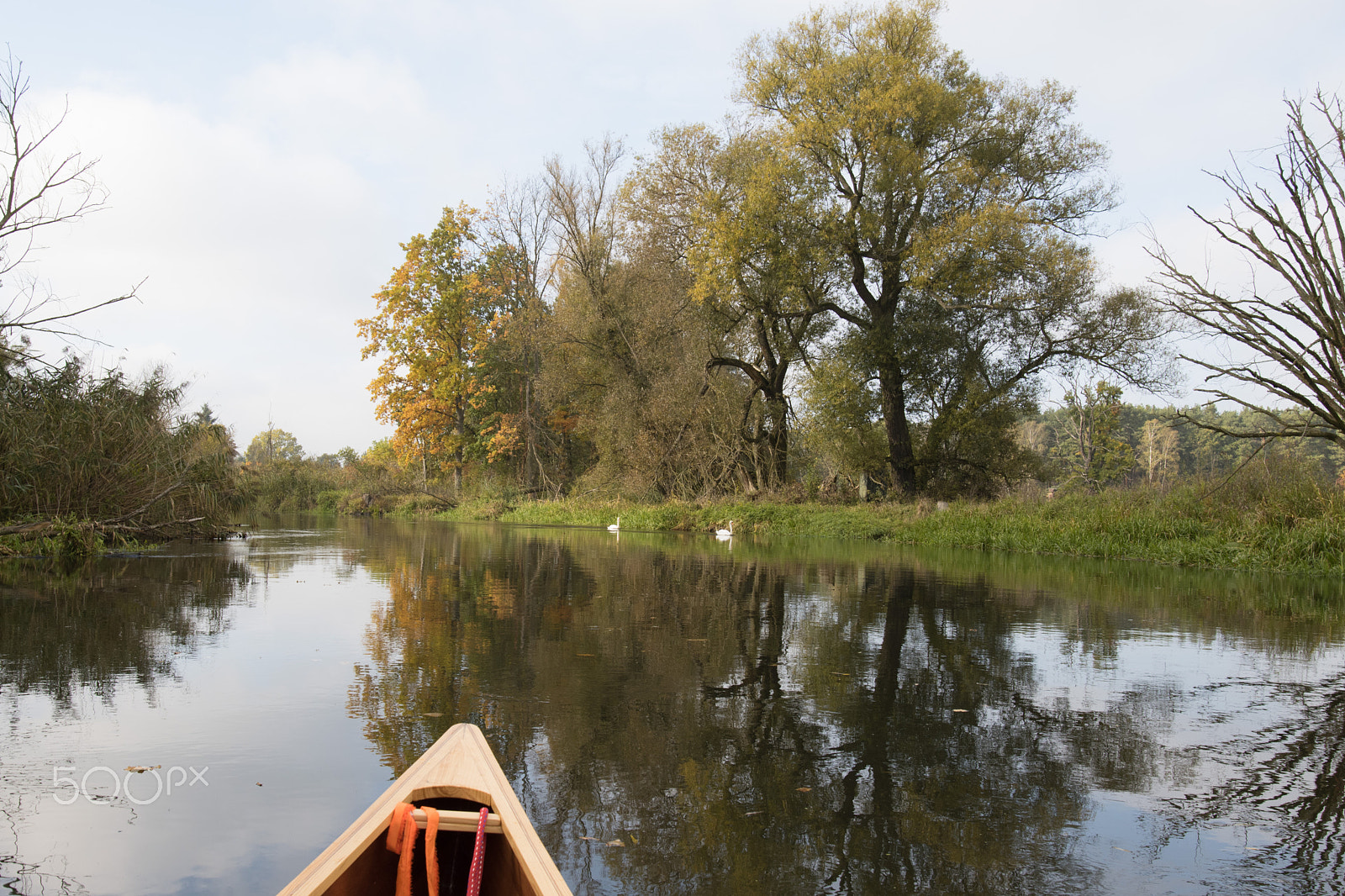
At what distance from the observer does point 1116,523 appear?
57.8ft

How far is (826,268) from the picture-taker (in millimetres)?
25297

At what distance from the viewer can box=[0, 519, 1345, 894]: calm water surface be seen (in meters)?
3.46

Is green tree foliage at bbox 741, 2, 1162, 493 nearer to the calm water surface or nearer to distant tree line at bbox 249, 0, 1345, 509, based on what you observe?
distant tree line at bbox 249, 0, 1345, 509

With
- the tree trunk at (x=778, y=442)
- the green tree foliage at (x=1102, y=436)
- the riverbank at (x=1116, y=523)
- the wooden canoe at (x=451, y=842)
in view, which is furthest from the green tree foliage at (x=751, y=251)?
the wooden canoe at (x=451, y=842)

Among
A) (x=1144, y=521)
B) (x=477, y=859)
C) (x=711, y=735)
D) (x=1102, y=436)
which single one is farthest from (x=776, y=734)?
(x=1102, y=436)

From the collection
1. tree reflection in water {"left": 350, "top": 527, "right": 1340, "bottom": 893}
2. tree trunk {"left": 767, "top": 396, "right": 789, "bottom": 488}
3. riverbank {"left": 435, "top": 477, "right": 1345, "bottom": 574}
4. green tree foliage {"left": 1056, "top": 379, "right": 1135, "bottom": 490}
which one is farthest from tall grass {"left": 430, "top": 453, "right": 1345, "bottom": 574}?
green tree foliage {"left": 1056, "top": 379, "right": 1135, "bottom": 490}

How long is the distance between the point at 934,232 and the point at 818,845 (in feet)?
72.9

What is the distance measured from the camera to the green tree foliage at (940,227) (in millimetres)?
23719

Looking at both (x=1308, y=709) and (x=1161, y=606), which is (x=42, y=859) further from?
(x=1161, y=606)

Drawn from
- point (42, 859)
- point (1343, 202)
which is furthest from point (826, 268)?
point (42, 859)

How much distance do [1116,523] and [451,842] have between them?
17994 millimetres

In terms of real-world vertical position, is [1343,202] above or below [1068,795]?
above

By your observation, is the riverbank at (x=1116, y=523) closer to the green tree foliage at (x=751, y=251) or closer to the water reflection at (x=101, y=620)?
the green tree foliage at (x=751, y=251)

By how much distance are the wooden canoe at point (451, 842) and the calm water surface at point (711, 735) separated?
0.59 m
